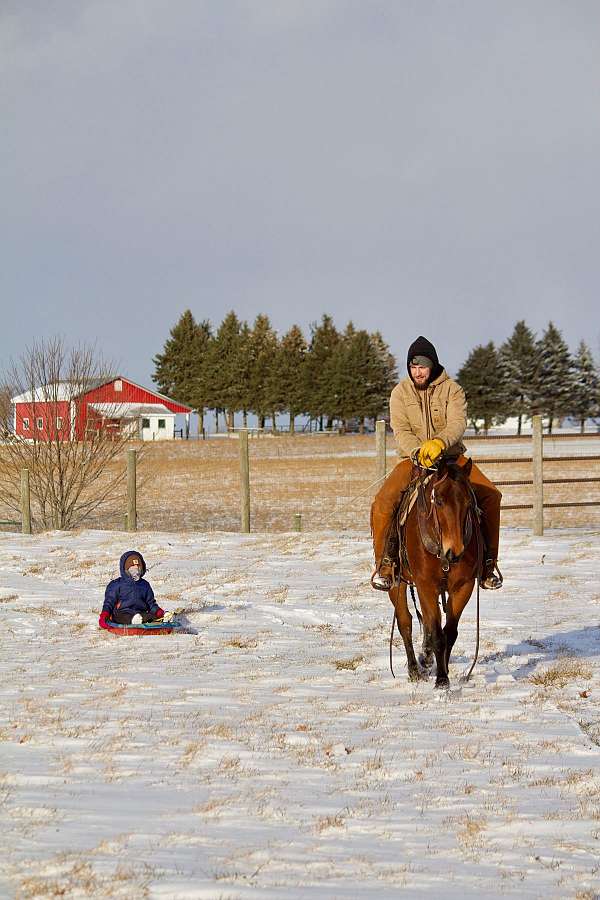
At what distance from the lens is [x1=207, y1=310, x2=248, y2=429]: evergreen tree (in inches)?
3831

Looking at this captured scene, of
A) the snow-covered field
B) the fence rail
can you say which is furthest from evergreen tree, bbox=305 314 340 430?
the snow-covered field

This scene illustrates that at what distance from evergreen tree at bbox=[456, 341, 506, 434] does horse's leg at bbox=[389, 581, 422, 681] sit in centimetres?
7780

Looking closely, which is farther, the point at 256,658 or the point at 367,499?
the point at 367,499

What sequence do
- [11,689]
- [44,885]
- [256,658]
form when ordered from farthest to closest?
[256,658] → [11,689] → [44,885]

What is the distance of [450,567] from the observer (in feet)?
26.2

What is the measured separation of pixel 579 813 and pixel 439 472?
3.18m

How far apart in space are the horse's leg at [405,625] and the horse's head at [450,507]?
946 mm

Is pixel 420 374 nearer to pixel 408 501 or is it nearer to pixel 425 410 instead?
→ pixel 425 410

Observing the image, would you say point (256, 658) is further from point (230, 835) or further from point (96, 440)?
point (96, 440)

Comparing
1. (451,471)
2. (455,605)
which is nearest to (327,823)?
(455,605)

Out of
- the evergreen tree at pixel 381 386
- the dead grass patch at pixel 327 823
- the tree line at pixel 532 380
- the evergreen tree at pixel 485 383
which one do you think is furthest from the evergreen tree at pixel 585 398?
the dead grass patch at pixel 327 823

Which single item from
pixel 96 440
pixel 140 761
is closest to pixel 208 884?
pixel 140 761

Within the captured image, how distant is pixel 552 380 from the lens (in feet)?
291

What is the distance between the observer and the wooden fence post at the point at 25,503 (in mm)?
21484
